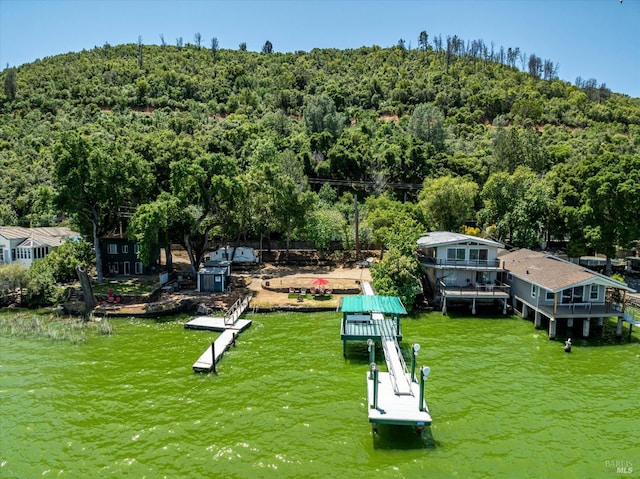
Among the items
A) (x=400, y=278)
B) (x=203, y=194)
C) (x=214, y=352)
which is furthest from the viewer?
(x=203, y=194)

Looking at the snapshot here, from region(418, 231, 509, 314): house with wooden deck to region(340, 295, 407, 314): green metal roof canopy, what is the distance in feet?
24.7

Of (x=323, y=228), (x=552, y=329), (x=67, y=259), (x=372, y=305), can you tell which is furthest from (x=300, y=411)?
(x=323, y=228)

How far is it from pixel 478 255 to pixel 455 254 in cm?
189

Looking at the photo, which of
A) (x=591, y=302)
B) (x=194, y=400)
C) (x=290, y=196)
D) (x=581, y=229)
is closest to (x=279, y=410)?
(x=194, y=400)

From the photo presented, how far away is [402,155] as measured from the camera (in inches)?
2566

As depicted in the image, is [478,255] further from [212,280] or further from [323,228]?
[212,280]

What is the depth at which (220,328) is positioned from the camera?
28.9m

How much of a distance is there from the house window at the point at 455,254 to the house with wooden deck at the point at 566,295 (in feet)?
13.2

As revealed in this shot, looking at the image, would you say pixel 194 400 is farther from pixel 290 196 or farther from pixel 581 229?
pixel 581 229

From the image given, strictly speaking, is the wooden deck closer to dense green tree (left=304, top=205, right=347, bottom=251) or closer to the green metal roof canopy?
the green metal roof canopy

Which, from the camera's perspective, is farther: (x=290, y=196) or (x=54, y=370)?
(x=290, y=196)

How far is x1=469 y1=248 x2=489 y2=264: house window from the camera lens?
34.6 m

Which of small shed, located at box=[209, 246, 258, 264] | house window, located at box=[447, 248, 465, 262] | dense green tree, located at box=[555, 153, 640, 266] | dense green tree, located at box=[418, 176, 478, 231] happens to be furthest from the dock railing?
dense green tree, located at box=[555, 153, 640, 266]

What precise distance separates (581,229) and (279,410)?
117 feet
